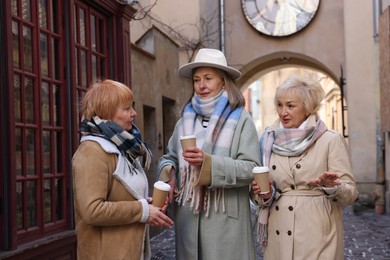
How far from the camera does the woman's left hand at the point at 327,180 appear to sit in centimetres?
379

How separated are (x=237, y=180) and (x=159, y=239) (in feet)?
24.1

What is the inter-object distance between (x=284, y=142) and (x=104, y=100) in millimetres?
1250

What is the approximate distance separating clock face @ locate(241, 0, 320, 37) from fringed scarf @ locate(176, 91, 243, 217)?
13.8 metres

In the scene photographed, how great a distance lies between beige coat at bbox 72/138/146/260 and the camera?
127 inches

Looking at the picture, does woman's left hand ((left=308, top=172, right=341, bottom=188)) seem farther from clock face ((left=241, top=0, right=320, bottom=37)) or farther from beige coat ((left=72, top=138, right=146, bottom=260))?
clock face ((left=241, top=0, right=320, bottom=37))

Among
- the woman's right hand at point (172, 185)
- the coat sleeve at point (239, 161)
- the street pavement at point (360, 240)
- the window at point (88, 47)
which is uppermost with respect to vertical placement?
the window at point (88, 47)

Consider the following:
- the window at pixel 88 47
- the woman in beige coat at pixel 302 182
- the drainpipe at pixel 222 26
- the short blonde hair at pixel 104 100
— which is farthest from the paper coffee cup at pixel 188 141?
the drainpipe at pixel 222 26

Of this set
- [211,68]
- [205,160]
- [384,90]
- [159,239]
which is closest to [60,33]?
[211,68]

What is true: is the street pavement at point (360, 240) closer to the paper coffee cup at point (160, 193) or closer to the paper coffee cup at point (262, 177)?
the paper coffee cup at point (262, 177)

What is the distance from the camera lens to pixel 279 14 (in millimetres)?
17312

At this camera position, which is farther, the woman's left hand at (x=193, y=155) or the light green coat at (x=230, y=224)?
the light green coat at (x=230, y=224)

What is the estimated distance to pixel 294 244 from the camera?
13.4 ft

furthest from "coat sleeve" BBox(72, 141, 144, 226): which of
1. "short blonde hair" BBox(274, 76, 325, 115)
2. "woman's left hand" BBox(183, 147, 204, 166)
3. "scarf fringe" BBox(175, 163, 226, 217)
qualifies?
"short blonde hair" BBox(274, 76, 325, 115)

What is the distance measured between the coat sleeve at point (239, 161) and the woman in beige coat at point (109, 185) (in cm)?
40
